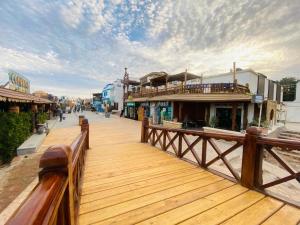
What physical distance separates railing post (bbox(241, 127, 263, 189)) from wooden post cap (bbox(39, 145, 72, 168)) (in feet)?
10.3

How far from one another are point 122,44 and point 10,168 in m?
14.9

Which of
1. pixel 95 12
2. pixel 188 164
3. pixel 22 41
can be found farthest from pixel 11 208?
pixel 22 41

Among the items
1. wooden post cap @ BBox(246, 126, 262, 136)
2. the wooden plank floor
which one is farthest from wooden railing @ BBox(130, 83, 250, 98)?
wooden post cap @ BBox(246, 126, 262, 136)

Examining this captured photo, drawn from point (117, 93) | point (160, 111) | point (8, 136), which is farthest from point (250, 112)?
point (117, 93)

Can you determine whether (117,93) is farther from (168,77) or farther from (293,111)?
(293,111)

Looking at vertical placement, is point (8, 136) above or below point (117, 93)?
below

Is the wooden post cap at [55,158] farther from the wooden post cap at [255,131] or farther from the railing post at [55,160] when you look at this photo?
the wooden post cap at [255,131]

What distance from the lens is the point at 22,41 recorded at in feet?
44.7

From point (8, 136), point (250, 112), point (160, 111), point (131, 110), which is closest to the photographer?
point (8, 136)

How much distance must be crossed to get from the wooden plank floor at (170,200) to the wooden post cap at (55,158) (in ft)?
4.84

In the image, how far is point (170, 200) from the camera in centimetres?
273

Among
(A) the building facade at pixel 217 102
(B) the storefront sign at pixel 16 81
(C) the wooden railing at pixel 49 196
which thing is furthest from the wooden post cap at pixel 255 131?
(B) the storefront sign at pixel 16 81

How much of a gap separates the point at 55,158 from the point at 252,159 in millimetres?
3274

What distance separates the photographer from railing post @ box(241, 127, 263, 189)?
120 inches
